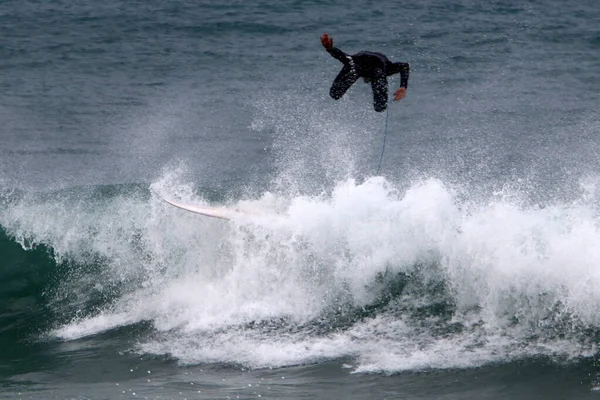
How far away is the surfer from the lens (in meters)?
14.8

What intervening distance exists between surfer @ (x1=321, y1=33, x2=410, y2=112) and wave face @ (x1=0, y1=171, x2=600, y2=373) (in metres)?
2.50

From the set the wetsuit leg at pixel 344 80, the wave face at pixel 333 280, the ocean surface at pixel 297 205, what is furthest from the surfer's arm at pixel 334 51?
the wave face at pixel 333 280

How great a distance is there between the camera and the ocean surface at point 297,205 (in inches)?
578

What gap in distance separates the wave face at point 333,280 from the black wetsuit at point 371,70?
2.49 meters

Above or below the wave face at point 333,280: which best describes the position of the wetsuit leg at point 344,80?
above

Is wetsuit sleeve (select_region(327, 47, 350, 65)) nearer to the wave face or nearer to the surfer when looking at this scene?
the surfer

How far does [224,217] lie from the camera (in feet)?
57.7

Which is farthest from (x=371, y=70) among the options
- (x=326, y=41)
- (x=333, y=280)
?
(x=333, y=280)

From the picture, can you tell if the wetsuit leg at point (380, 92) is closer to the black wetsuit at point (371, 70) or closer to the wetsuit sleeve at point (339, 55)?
the black wetsuit at point (371, 70)

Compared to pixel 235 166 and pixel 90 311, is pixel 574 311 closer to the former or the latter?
pixel 90 311

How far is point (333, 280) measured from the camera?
16.7m

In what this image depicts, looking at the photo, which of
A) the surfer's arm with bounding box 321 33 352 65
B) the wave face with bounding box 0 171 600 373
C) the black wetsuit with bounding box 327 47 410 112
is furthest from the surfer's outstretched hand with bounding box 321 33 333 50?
the wave face with bounding box 0 171 600 373

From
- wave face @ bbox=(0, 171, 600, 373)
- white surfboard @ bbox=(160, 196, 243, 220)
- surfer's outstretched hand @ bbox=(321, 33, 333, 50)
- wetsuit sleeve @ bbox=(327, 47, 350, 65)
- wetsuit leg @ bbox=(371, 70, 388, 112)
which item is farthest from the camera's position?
white surfboard @ bbox=(160, 196, 243, 220)

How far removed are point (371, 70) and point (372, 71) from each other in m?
0.02
